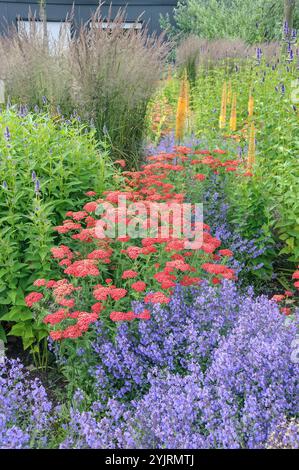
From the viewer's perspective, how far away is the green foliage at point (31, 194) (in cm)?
348

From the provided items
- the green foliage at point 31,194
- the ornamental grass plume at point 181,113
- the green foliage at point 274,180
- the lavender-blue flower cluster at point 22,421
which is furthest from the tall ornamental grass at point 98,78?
the lavender-blue flower cluster at point 22,421

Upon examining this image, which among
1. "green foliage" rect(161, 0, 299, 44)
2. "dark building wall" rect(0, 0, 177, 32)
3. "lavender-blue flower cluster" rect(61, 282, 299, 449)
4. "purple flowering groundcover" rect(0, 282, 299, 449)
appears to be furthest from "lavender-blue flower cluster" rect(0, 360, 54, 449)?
"dark building wall" rect(0, 0, 177, 32)

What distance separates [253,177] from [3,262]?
6.37 ft

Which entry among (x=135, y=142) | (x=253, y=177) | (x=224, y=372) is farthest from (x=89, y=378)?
(x=135, y=142)

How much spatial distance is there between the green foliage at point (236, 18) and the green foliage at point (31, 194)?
1147 cm

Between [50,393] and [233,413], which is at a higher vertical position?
[233,413]

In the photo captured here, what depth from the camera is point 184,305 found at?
3148 millimetres

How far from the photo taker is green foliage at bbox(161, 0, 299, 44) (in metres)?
15.1

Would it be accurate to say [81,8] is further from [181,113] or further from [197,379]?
[197,379]

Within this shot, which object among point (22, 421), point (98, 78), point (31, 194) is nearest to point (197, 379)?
point (22, 421)

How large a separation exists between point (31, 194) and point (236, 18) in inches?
519

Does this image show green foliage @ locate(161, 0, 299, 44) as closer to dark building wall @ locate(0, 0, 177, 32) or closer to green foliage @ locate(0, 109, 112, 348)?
dark building wall @ locate(0, 0, 177, 32)

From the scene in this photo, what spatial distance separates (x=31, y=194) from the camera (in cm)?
365
